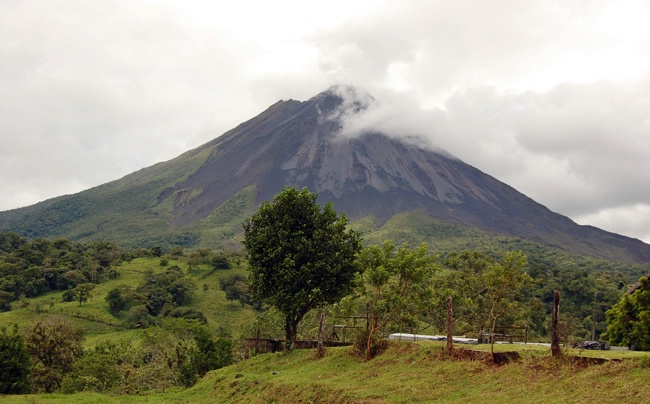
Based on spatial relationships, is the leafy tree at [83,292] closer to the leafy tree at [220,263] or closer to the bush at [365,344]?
the leafy tree at [220,263]

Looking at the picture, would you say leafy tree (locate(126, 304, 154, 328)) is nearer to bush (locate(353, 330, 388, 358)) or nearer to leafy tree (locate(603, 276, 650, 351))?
bush (locate(353, 330, 388, 358))

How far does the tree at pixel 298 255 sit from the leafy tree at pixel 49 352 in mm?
18612

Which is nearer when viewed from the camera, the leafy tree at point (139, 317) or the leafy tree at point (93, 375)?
the leafy tree at point (93, 375)

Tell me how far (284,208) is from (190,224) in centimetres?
16476

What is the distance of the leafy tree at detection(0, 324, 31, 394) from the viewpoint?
29.1 meters

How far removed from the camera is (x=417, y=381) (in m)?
17.1

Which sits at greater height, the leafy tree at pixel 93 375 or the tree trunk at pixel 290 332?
the tree trunk at pixel 290 332

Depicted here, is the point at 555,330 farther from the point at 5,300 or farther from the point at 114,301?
the point at 5,300

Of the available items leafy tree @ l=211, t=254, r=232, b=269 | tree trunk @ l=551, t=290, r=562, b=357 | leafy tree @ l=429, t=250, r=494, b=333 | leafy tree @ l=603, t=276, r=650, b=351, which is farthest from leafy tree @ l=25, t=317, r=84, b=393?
leafy tree @ l=211, t=254, r=232, b=269

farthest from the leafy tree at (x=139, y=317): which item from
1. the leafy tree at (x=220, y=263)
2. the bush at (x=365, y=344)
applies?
the bush at (x=365, y=344)

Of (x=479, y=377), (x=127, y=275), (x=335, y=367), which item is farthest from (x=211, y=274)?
(x=479, y=377)

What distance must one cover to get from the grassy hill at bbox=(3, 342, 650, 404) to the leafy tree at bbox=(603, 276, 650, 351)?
42.0ft

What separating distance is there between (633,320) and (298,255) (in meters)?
19.9

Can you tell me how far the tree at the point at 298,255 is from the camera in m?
27.2
